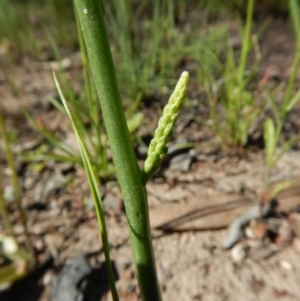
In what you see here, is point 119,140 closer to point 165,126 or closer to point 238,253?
point 165,126

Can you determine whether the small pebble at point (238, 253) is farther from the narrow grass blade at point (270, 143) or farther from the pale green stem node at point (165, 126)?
the pale green stem node at point (165, 126)

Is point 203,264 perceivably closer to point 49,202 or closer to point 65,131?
point 49,202

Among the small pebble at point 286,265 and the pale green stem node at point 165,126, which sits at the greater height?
the pale green stem node at point 165,126

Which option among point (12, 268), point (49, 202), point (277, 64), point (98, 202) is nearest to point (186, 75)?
point (98, 202)

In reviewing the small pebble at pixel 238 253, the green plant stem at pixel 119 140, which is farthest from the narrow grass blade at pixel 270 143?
the green plant stem at pixel 119 140

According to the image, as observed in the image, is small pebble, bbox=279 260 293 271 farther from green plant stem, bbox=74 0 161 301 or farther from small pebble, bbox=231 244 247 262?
green plant stem, bbox=74 0 161 301

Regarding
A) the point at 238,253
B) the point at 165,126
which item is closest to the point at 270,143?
the point at 238,253

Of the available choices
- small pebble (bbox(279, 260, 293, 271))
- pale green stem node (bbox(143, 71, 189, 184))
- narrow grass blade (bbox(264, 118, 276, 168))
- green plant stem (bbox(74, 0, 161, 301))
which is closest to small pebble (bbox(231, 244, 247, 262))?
small pebble (bbox(279, 260, 293, 271))
